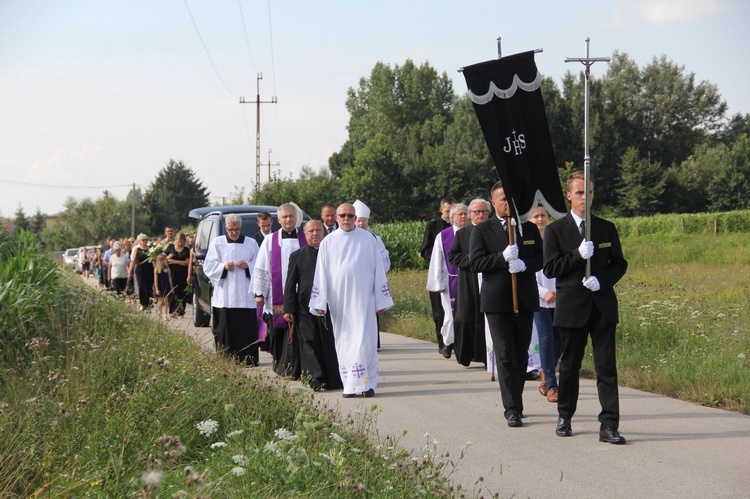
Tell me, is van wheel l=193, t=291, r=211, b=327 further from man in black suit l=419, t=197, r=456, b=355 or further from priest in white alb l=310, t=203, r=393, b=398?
priest in white alb l=310, t=203, r=393, b=398

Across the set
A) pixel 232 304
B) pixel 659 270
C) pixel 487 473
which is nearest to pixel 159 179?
pixel 659 270

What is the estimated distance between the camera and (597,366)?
768cm

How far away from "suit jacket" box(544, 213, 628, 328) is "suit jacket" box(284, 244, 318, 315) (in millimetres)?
3928

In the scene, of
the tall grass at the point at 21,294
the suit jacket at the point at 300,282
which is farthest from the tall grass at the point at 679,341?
the tall grass at the point at 21,294

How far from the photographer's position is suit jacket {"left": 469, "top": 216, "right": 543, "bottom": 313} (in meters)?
8.79

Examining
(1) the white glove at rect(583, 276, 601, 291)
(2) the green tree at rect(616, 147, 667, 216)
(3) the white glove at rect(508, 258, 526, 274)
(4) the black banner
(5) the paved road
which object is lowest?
(5) the paved road

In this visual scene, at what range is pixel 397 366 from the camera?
12820 mm

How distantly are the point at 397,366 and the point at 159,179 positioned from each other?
103543 millimetres

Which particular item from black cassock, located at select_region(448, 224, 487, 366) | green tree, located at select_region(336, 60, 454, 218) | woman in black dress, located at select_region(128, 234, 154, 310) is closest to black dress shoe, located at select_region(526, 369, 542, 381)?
black cassock, located at select_region(448, 224, 487, 366)

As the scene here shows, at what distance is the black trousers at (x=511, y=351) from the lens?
848 cm

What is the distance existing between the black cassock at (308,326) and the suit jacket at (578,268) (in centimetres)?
386

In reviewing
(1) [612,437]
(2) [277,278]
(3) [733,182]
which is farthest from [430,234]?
(3) [733,182]

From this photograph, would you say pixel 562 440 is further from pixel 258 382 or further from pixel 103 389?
pixel 103 389

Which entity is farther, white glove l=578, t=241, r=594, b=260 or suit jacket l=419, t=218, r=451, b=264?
suit jacket l=419, t=218, r=451, b=264
